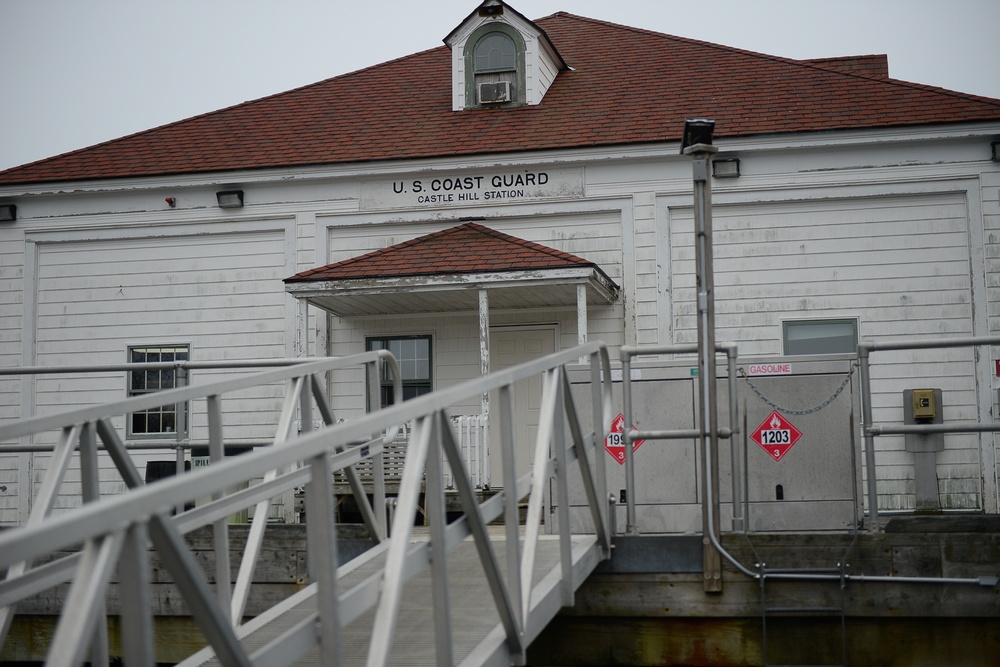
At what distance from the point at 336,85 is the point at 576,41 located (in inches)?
165

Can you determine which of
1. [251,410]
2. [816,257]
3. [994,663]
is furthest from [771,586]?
[251,410]

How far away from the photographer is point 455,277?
42.2 ft

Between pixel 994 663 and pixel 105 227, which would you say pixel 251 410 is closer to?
pixel 105 227

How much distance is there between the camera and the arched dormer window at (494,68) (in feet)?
52.3

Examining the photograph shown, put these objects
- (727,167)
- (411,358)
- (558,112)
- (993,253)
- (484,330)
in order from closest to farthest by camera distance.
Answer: (484,330), (993,253), (727,167), (411,358), (558,112)

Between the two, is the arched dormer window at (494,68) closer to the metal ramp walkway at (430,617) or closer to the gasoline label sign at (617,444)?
the gasoline label sign at (617,444)


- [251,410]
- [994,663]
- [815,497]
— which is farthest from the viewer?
[251,410]

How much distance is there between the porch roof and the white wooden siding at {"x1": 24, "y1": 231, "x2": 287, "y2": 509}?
139cm

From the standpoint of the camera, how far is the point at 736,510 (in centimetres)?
723

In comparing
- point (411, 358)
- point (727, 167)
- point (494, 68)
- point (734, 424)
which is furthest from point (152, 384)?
point (734, 424)

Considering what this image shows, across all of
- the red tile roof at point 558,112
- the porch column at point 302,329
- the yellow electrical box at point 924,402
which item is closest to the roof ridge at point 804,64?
the red tile roof at point 558,112

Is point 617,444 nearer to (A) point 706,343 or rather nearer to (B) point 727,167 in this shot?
(A) point 706,343

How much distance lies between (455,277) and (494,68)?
4750 millimetres

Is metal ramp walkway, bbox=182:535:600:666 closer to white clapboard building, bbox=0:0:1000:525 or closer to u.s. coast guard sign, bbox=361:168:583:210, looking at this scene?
white clapboard building, bbox=0:0:1000:525
